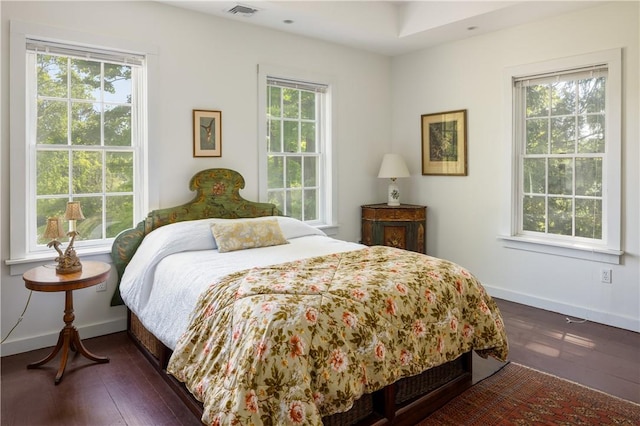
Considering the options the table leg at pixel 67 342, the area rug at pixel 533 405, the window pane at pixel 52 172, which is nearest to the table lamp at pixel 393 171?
the area rug at pixel 533 405

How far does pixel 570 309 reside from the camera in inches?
155

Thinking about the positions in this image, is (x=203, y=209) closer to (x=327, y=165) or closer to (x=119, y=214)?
(x=119, y=214)

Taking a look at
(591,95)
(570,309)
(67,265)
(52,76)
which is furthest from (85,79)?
(570,309)

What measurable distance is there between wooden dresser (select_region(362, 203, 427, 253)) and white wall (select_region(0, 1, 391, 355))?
384mm

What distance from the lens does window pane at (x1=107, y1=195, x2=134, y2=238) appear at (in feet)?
11.7

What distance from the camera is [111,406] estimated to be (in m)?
2.43

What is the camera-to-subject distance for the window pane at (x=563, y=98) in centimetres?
393

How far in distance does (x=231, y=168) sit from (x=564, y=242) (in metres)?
3.17

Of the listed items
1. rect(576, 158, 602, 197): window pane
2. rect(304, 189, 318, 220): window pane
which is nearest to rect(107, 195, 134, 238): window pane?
rect(304, 189, 318, 220): window pane

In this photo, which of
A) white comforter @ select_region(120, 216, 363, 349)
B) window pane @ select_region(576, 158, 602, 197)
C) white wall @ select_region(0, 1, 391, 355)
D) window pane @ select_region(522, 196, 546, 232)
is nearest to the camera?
white comforter @ select_region(120, 216, 363, 349)

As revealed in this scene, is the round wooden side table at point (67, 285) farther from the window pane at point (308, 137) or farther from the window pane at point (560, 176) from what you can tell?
the window pane at point (560, 176)

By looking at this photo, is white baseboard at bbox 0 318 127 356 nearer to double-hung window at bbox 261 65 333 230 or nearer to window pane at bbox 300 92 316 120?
double-hung window at bbox 261 65 333 230

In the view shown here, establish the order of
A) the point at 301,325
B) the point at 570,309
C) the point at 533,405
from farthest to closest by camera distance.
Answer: the point at 570,309, the point at 533,405, the point at 301,325

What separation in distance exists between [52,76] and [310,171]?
2.50 metres
